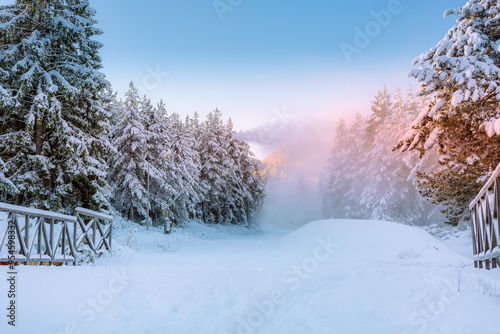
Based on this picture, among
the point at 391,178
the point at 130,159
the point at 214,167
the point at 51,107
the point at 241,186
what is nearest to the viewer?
the point at 51,107

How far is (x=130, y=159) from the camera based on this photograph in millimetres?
26938

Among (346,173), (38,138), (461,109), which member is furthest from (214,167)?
(461,109)

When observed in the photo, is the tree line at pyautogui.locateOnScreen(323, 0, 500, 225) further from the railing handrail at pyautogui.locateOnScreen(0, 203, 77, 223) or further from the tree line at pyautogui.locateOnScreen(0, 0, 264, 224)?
the tree line at pyautogui.locateOnScreen(0, 0, 264, 224)

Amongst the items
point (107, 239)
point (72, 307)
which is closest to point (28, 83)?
point (107, 239)

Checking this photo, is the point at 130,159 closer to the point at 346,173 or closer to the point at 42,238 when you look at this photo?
the point at 42,238

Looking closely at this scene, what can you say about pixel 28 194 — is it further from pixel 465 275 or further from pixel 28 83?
pixel 465 275

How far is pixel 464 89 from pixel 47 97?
1417cm

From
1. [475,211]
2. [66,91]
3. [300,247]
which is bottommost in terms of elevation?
[300,247]

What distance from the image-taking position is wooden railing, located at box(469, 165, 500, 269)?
5426 mm

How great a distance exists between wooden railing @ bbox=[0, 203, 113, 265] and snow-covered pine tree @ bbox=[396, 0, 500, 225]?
9.72 meters

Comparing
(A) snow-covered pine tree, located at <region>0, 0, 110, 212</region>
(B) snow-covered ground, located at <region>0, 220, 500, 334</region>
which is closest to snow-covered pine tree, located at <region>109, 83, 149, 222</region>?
(A) snow-covered pine tree, located at <region>0, 0, 110, 212</region>

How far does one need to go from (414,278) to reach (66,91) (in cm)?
1378

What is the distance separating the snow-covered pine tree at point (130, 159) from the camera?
26297 mm

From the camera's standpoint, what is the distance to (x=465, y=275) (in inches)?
222
